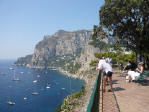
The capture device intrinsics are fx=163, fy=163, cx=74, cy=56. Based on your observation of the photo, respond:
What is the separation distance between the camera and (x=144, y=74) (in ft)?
37.8

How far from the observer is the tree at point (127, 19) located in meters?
16.1

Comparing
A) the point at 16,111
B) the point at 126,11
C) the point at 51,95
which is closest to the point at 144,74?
the point at 126,11

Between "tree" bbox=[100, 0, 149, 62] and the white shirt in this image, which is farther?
"tree" bbox=[100, 0, 149, 62]

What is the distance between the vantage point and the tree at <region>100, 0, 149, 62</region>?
16078mm

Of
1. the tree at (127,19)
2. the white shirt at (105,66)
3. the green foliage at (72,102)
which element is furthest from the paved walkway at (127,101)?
the tree at (127,19)

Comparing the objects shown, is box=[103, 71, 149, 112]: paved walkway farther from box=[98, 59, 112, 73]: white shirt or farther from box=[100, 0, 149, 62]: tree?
box=[100, 0, 149, 62]: tree

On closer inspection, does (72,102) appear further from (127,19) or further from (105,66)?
(127,19)

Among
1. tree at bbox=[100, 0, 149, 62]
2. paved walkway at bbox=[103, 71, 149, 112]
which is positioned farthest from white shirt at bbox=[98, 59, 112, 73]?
tree at bbox=[100, 0, 149, 62]

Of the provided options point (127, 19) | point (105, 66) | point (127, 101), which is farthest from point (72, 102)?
point (127, 19)

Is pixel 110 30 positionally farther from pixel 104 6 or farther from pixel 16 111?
pixel 16 111

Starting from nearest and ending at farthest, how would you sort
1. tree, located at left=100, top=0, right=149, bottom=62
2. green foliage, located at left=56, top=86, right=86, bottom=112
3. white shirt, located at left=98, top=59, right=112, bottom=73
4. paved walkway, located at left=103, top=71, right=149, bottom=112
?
paved walkway, located at left=103, top=71, right=149, bottom=112, white shirt, located at left=98, top=59, right=112, bottom=73, green foliage, located at left=56, top=86, right=86, bottom=112, tree, located at left=100, top=0, right=149, bottom=62

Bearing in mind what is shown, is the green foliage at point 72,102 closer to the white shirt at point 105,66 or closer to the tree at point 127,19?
the white shirt at point 105,66

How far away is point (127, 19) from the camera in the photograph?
17.5 meters

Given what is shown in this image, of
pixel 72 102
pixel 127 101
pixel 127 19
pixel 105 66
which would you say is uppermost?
pixel 127 19
